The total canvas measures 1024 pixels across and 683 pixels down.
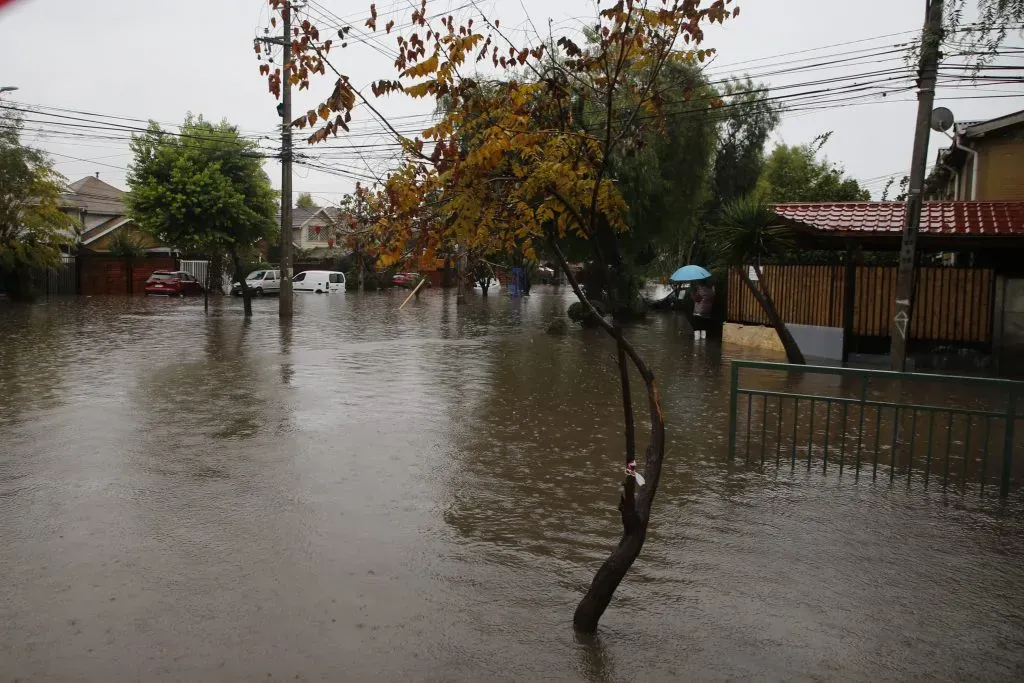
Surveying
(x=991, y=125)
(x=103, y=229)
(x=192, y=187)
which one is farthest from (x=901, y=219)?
(x=103, y=229)

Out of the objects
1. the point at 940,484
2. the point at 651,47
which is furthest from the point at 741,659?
the point at 940,484

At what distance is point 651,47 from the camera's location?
16.9 feet

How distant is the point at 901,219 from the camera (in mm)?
16062

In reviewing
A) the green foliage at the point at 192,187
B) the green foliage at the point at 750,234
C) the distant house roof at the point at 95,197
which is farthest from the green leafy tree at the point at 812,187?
the distant house roof at the point at 95,197

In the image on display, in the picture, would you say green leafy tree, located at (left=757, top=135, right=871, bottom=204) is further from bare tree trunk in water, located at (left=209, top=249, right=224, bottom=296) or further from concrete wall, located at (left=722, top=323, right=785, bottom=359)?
bare tree trunk in water, located at (left=209, top=249, right=224, bottom=296)

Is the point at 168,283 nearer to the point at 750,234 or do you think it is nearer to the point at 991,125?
the point at 750,234

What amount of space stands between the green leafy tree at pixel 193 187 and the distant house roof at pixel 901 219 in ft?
103

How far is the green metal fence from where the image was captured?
7348mm

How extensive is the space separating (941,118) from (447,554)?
418 inches

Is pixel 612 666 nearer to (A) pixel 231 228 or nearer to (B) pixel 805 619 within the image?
(B) pixel 805 619

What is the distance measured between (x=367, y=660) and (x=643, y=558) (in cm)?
219

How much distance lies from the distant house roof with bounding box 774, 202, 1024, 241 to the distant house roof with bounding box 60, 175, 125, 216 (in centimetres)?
4699

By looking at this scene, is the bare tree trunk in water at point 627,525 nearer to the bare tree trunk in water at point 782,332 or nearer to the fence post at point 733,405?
the fence post at point 733,405

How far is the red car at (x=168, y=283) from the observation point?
44.5 metres
